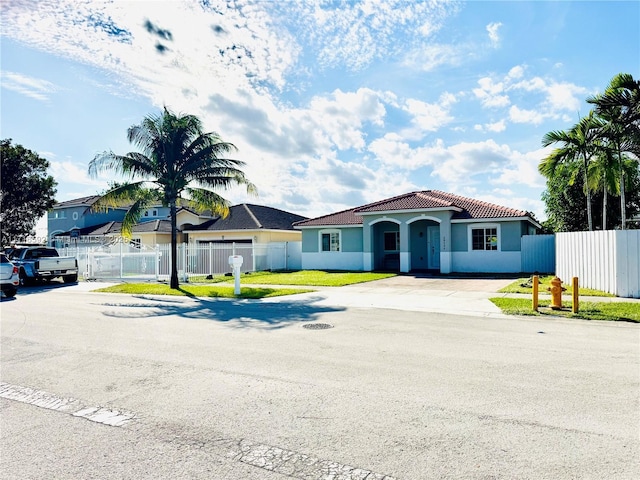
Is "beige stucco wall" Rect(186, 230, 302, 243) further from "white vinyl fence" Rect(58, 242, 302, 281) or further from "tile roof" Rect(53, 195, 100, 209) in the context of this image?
"tile roof" Rect(53, 195, 100, 209)

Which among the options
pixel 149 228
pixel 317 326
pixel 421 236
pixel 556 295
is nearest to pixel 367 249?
pixel 421 236

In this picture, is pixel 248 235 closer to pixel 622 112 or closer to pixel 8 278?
pixel 8 278

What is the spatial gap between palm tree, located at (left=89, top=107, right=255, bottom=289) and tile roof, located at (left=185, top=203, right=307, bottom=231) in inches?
395

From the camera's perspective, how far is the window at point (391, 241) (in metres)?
28.3

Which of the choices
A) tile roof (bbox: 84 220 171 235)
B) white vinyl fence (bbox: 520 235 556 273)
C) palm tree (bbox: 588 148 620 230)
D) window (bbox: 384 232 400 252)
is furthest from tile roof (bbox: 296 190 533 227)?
tile roof (bbox: 84 220 171 235)

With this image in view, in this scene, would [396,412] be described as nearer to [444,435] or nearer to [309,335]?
[444,435]

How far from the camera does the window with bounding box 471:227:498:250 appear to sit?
2417 cm

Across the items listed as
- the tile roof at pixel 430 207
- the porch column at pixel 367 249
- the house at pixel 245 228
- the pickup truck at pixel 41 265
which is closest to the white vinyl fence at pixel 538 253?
the tile roof at pixel 430 207

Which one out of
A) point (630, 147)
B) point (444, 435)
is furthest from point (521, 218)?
point (444, 435)

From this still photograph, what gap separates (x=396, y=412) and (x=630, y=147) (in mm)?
18332

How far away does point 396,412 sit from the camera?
480cm

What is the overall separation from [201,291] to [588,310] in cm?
1333

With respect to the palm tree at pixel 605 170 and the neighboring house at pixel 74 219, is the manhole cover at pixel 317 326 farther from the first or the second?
the neighboring house at pixel 74 219

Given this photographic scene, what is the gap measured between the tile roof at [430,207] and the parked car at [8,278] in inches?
623
